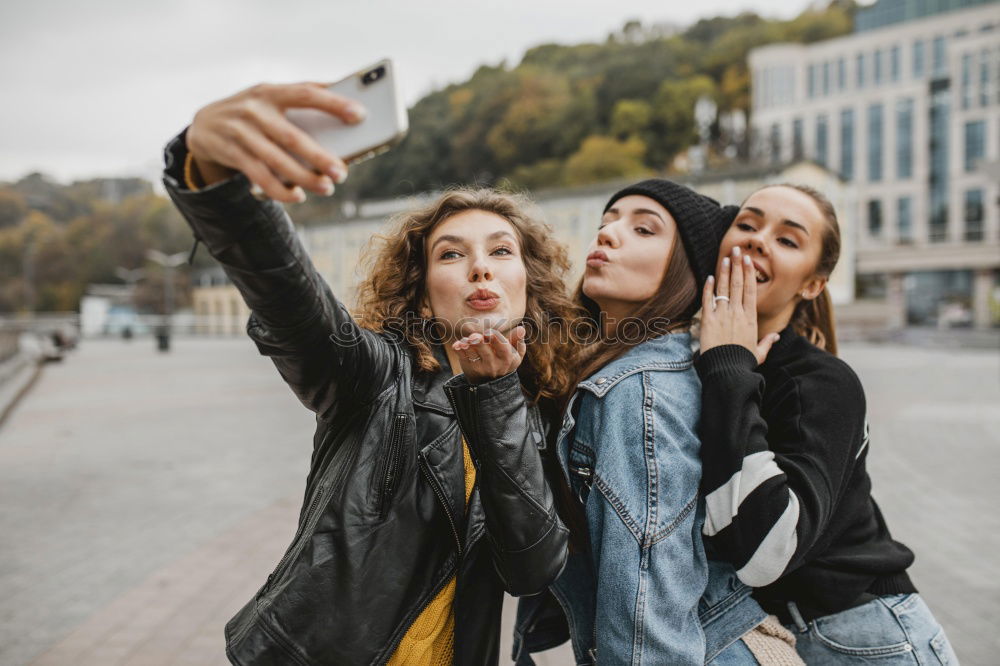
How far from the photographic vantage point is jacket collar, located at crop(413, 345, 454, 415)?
1767 mm

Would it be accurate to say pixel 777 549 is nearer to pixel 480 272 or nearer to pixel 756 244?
pixel 756 244

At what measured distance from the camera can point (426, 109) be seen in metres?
93.6

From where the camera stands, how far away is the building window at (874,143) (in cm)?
7400

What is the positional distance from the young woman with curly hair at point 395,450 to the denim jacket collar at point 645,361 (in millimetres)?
226

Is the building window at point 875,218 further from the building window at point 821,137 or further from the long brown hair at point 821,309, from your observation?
the long brown hair at point 821,309

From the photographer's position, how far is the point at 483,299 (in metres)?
1.84

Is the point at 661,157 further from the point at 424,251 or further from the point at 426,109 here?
the point at 424,251

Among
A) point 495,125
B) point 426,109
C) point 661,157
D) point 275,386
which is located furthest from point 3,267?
point 275,386

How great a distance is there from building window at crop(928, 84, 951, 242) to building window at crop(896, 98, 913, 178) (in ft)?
6.24

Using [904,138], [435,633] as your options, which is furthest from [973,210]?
[435,633]

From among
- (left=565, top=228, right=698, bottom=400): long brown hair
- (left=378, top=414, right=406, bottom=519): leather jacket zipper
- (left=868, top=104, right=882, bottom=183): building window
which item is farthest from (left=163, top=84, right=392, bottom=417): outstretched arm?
(left=868, top=104, right=882, bottom=183): building window

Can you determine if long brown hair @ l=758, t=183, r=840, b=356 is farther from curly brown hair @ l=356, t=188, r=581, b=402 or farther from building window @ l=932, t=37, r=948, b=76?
building window @ l=932, t=37, r=948, b=76

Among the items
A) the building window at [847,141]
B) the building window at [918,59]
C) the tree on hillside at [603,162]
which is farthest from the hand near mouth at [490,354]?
the building window at [918,59]

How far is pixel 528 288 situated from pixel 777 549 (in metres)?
1.07
